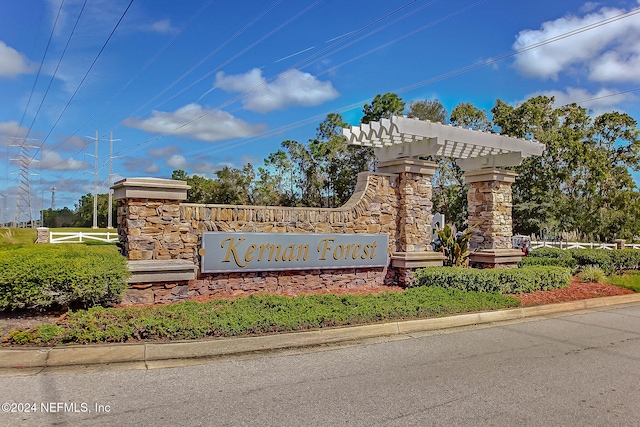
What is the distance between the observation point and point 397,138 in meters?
11.7

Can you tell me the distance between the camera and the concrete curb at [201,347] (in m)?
5.47

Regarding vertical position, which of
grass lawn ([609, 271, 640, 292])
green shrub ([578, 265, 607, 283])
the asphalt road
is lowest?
the asphalt road

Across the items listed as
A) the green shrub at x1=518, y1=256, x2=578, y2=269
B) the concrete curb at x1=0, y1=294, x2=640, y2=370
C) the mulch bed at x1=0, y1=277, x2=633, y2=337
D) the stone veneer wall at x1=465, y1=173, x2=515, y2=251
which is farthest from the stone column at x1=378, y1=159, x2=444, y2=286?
the green shrub at x1=518, y1=256, x2=578, y2=269

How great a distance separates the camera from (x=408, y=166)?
12.0 m

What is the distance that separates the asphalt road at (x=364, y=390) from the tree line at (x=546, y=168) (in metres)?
28.1

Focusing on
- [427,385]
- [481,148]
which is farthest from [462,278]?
[427,385]

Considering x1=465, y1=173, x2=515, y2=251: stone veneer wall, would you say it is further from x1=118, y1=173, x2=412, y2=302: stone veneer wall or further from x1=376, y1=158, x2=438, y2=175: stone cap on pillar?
x1=376, y1=158, x2=438, y2=175: stone cap on pillar

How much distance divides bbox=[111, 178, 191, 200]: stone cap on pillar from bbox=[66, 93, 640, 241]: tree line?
1006 inches

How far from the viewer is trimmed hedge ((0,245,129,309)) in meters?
6.47

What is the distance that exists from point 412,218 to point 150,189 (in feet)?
20.9

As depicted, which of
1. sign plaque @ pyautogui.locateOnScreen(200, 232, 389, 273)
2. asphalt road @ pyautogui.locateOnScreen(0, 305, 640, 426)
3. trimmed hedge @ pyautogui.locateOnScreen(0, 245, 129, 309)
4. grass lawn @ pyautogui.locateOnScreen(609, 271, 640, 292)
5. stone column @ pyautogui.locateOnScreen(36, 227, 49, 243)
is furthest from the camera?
stone column @ pyautogui.locateOnScreen(36, 227, 49, 243)

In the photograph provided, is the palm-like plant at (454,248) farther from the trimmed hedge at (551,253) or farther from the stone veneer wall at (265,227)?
the trimmed hedge at (551,253)

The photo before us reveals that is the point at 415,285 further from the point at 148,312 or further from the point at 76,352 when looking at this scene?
the point at 76,352

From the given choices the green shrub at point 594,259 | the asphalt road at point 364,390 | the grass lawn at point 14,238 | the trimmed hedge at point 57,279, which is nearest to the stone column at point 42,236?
the grass lawn at point 14,238
